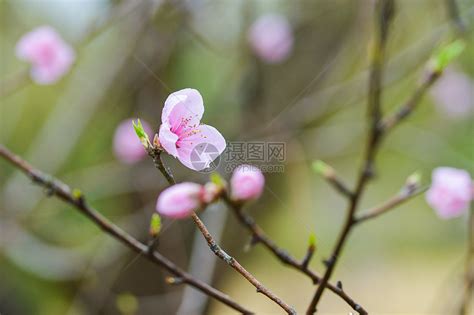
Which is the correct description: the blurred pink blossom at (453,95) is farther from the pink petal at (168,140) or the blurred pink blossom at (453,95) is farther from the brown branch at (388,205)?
the pink petal at (168,140)

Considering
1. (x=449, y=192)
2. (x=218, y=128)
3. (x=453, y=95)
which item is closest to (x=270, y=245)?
(x=449, y=192)

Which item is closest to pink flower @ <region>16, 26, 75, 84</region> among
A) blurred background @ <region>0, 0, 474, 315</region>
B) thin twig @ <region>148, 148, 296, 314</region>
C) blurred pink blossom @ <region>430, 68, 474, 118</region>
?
blurred background @ <region>0, 0, 474, 315</region>

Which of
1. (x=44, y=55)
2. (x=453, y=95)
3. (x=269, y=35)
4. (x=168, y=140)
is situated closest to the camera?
(x=168, y=140)

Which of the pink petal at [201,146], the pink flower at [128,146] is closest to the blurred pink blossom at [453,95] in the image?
the pink flower at [128,146]

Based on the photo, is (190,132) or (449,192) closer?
(190,132)

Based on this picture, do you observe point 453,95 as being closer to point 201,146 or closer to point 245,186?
point 201,146

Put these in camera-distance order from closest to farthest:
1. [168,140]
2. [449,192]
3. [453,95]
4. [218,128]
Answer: [168,140]
[449,192]
[218,128]
[453,95]

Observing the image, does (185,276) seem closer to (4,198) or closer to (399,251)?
(4,198)
